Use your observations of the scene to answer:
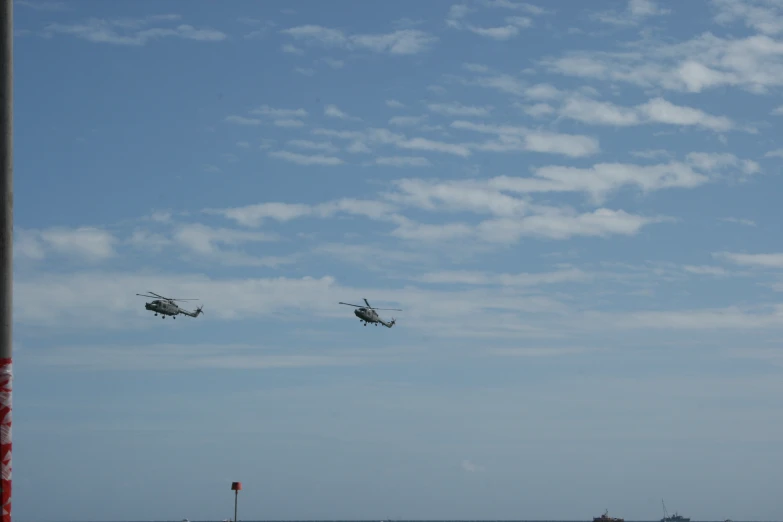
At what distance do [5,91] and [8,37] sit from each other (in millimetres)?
477

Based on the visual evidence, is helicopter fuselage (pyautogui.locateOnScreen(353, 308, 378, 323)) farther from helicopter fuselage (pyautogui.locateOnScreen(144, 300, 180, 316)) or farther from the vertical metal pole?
the vertical metal pole

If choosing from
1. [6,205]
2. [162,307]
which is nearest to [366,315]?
[162,307]

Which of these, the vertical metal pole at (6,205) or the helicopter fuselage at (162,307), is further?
the helicopter fuselage at (162,307)

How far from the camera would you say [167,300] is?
103062 millimetres

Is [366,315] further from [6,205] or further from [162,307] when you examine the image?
[6,205]

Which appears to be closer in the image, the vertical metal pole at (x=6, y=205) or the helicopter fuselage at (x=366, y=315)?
the vertical metal pole at (x=6, y=205)

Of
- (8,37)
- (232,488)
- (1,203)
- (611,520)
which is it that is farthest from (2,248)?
(611,520)

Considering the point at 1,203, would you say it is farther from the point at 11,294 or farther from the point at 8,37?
the point at 8,37

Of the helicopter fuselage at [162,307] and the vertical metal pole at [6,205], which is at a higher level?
the helicopter fuselage at [162,307]

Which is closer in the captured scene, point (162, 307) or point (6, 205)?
point (6, 205)

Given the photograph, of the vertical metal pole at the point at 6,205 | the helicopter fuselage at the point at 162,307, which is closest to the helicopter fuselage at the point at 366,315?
the helicopter fuselage at the point at 162,307

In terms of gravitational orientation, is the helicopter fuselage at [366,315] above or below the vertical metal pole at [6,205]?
above

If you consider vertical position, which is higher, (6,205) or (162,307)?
(162,307)

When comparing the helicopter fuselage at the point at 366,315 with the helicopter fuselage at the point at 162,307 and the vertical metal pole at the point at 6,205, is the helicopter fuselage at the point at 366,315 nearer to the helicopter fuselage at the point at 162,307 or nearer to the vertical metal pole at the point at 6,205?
the helicopter fuselage at the point at 162,307
